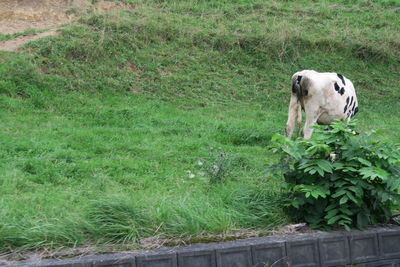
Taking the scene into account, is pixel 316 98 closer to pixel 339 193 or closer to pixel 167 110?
pixel 167 110

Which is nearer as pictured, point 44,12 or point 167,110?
point 167,110

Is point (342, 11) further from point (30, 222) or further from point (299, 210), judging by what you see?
point (30, 222)

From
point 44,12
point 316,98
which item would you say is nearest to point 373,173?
point 316,98

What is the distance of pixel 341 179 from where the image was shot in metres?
4.70

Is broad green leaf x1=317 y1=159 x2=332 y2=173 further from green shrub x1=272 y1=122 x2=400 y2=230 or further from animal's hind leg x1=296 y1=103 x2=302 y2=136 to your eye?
animal's hind leg x1=296 y1=103 x2=302 y2=136

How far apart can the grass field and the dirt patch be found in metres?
1.04

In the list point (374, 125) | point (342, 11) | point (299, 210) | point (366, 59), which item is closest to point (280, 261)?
point (299, 210)

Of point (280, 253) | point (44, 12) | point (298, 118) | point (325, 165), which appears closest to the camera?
point (280, 253)

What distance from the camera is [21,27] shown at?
15.6 metres

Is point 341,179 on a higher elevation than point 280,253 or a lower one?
higher

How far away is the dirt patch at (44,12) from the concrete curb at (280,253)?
1212cm

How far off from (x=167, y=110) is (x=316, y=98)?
3943 mm

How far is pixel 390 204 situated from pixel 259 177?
2.21 meters

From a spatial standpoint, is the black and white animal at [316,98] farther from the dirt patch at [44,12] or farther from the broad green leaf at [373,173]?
the dirt patch at [44,12]
